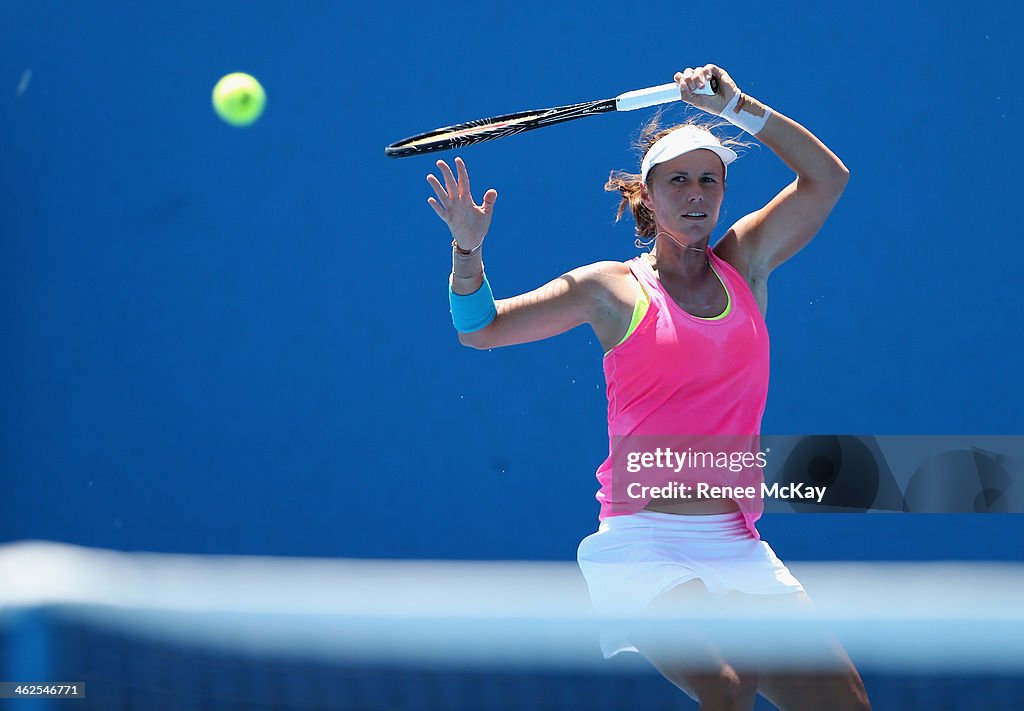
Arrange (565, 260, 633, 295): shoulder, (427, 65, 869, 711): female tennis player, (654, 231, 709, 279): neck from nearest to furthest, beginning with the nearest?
(427, 65, 869, 711): female tennis player → (565, 260, 633, 295): shoulder → (654, 231, 709, 279): neck

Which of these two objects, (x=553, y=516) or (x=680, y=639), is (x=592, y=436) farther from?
(x=680, y=639)

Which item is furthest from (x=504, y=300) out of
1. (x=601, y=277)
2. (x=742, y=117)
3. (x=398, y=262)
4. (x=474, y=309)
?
(x=398, y=262)

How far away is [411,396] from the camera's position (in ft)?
16.4

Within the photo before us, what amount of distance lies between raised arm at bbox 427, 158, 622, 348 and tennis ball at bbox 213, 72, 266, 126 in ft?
7.34

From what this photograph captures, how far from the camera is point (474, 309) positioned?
2.97m

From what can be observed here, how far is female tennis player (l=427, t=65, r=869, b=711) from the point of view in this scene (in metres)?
2.76

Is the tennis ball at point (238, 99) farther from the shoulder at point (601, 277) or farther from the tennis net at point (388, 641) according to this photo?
the tennis net at point (388, 641)

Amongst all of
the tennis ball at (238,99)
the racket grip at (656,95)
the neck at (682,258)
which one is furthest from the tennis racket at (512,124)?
the tennis ball at (238,99)

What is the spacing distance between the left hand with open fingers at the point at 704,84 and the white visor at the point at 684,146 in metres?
0.06

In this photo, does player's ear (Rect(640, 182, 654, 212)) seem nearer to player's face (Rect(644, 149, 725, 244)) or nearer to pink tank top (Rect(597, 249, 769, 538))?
player's face (Rect(644, 149, 725, 244))

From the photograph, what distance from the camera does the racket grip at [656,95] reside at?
3191mm

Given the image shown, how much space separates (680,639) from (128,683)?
3.52 ft

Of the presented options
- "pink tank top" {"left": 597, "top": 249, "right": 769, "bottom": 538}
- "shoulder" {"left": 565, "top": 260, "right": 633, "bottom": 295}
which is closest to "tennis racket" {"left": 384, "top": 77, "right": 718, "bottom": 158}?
"shoulder" {"left": 565, "top": 260, "right": 633, "bottom": 295}

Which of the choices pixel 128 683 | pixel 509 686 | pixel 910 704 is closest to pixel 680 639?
pixel 509 686
